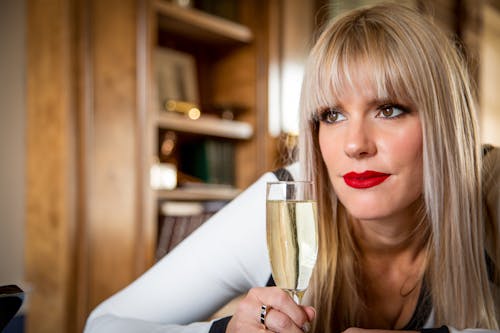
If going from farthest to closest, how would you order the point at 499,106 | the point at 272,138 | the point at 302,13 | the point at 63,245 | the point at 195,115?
the point at 499,106, the point at 302,13, the point at 272,138, the point at 195,115, the point at 63,245

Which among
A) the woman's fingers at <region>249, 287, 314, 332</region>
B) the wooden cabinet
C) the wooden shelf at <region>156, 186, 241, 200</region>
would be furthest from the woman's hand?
the wooden cabinet

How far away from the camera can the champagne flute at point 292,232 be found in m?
0.85

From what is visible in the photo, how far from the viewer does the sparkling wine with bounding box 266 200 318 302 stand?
868 mm

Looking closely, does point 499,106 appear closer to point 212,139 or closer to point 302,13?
point 302,13

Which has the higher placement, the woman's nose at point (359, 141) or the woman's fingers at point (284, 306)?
the woman's nose at point (359, 141)

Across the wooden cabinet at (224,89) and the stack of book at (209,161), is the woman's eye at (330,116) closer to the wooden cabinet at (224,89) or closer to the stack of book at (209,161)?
the wooden cabinet at (224,89)

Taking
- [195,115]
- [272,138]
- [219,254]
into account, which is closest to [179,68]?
[195,115]

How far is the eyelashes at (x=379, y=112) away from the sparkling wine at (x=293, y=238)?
1.00 feet

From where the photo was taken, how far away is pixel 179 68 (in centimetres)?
276

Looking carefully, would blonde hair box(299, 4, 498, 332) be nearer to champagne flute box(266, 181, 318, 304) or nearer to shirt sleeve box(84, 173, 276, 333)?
shirt sleeve box(84, 173, 276, 333)

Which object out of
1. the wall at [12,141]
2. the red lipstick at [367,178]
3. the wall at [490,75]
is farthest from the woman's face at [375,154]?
the wall at [490,75]

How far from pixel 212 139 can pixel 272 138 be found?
34 centimetres

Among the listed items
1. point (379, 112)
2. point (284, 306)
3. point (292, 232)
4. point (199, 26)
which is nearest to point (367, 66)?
point (379, 112)

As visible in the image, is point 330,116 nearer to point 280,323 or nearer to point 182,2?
point 280,323
